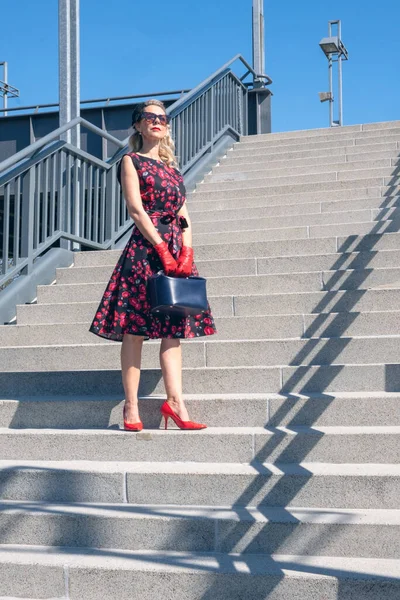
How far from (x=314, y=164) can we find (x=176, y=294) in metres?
5.64

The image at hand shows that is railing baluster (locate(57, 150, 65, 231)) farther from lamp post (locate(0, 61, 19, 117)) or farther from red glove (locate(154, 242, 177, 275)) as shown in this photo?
lamp post (locate(0, 61, 19, 117))

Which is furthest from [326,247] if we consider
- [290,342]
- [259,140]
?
[259,140]

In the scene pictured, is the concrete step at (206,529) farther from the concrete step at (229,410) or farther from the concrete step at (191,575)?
the concrete step at (229,410)

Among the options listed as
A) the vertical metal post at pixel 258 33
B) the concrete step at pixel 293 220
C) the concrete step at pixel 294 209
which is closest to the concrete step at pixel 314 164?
the concrete step at pixel 294 209

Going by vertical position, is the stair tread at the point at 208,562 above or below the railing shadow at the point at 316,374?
below

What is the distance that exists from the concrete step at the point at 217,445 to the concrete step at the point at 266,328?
1135 millimetres

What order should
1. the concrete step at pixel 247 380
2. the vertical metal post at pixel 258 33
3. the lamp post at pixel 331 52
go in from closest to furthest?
the concrete step at pixel 247 380 < the vertical metal post at pixel 258 33 < the lamp post at pixel 331 52

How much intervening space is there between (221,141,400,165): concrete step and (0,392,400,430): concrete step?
18.0 feet

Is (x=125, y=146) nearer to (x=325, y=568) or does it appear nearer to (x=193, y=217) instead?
(x=193, y=217)

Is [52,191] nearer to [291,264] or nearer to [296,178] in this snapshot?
[291,264]

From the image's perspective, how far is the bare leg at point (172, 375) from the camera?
13.5 ft

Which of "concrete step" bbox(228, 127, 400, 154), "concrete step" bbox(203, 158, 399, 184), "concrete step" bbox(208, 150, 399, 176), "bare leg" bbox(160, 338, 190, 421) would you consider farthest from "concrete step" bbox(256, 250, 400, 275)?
"concrete step" bbox(228, 127, 400, 154)

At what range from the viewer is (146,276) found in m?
4.17

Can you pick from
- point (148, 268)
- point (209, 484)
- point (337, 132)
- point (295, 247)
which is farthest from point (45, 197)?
point (337, 132)
